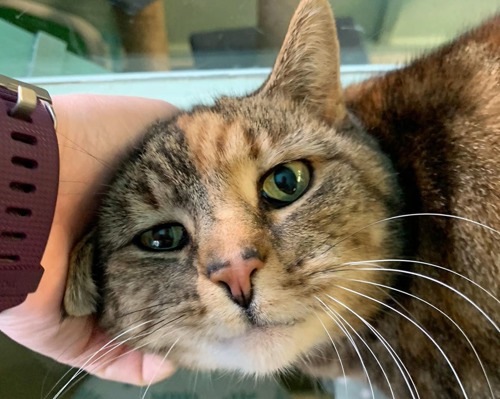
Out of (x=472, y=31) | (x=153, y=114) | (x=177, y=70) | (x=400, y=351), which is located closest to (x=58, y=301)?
(x=153, y=114)

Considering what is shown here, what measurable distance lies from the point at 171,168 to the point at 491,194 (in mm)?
518

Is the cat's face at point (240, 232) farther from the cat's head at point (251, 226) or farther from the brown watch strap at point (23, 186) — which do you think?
the brown watch strap at point (23, 186)

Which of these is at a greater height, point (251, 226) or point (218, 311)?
point (251, 226)

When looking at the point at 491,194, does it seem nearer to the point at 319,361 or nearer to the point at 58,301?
the point at 319,361

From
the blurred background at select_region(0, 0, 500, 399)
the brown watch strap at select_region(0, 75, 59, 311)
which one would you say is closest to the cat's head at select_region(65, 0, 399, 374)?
the brown watch strap at select_region(0, 75, 59, 311)

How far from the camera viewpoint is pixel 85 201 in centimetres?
111

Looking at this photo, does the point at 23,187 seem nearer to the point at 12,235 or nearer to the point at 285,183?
the point at 12,235

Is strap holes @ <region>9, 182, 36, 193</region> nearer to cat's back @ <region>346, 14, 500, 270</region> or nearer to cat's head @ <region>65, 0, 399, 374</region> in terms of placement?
cat's head @ <region>65, 0, 399, 374</region>

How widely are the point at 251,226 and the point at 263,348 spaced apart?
0.62 ft

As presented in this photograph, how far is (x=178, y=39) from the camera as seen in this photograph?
208cm

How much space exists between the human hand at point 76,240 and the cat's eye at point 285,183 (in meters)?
0.34

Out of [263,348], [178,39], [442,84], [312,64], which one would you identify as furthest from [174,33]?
[263,348]

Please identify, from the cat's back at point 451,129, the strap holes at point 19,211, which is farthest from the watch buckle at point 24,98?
the cat's back at point 451,129

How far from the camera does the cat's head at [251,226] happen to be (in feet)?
2.87
